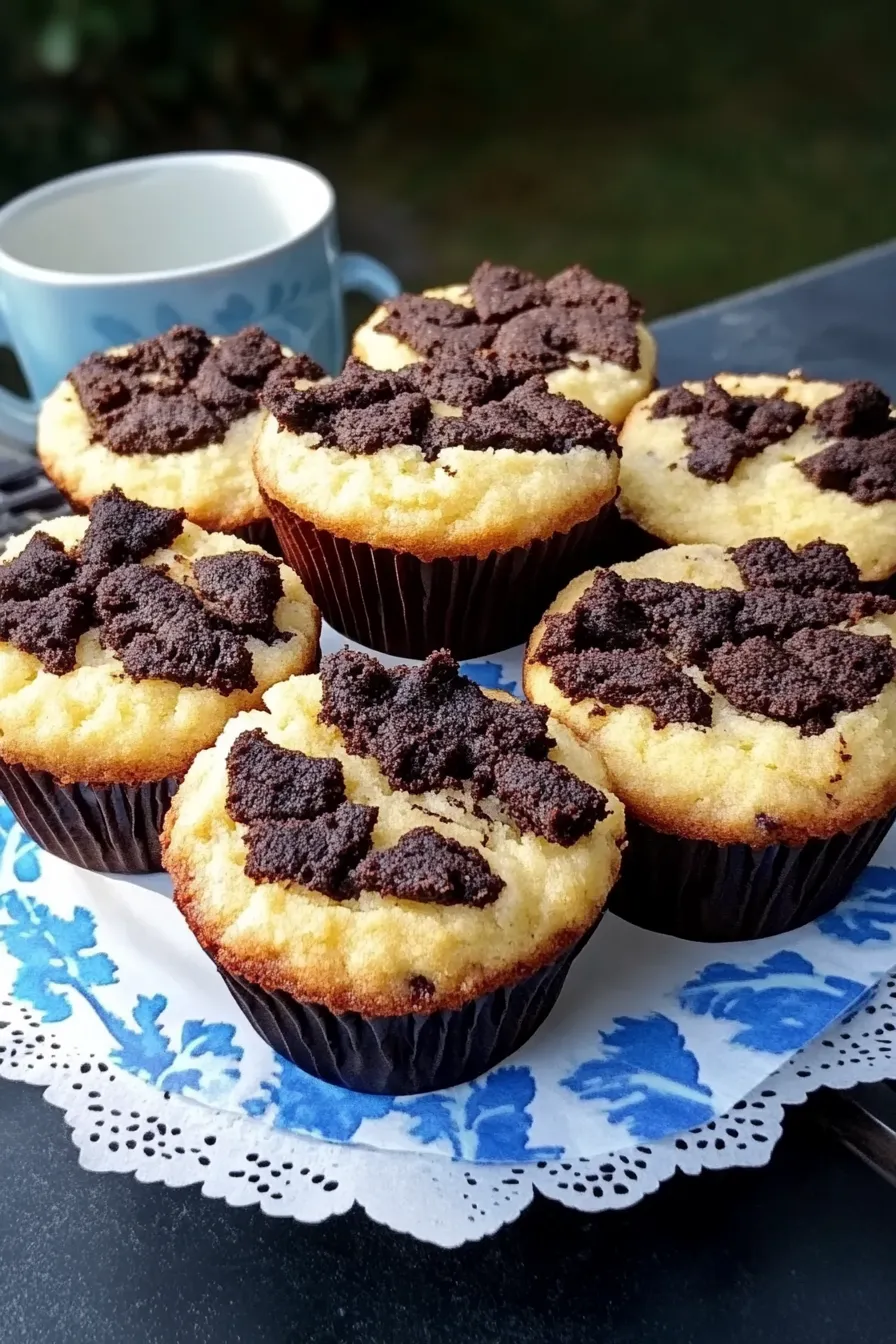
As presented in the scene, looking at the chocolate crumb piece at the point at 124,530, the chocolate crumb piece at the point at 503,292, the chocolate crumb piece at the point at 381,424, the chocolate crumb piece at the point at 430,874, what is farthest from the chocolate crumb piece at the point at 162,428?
the chocolate crumb piece at the point at 430,874

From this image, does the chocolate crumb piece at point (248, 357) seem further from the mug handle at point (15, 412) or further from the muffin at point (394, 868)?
the muffin at point (394, 868)

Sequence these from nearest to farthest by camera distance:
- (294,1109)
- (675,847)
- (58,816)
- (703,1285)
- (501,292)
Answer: (703,1285) < (294,1109) < (675,847) < (58,816) < (501,292)

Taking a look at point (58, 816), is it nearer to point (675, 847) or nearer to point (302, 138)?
point (675, 847)

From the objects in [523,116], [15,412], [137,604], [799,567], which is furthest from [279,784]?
[523,116]

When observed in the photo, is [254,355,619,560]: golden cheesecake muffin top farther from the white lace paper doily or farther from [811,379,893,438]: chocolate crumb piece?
the white lace paper doily

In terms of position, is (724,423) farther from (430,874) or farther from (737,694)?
(430,874)

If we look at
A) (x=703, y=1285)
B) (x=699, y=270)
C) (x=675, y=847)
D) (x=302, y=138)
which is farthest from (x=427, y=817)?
(x=302, y=138)
